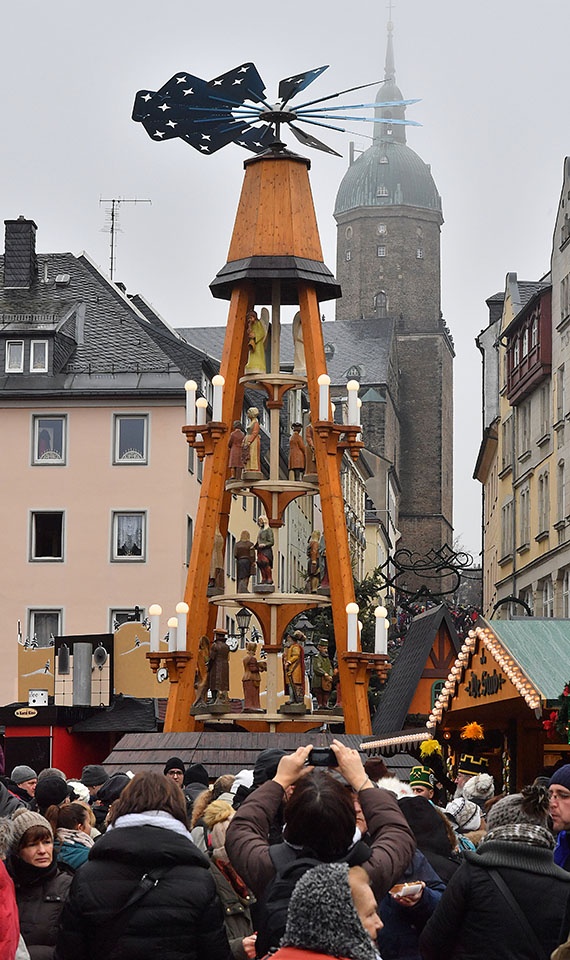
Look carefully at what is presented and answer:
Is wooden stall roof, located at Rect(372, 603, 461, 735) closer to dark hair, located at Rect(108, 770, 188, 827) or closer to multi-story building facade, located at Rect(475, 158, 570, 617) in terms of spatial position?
multi-story building facade, located at Rect(475, 158, 570, 617)

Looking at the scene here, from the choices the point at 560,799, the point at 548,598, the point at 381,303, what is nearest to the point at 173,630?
the point at 560,799

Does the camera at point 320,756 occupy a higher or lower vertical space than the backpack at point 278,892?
higher

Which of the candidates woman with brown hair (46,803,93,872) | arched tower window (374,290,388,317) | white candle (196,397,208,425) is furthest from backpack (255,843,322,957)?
arched tower window (374,290,388,317)

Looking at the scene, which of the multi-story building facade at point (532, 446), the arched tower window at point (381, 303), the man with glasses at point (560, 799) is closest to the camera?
the man with glasses at point (560, 799)

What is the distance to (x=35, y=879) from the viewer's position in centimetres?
861

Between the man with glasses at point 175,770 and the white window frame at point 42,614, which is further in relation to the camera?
the white window frame at point 42,614

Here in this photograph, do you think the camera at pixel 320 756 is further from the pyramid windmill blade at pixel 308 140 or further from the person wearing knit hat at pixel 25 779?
the pyramid windmill blade at pixel 308 140

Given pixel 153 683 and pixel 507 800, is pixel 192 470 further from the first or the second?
pixel 507 800

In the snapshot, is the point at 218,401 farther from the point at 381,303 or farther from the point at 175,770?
the point at 381,303

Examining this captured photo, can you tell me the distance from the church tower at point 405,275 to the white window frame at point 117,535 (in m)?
90.3

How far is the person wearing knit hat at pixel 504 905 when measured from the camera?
702 centimetres

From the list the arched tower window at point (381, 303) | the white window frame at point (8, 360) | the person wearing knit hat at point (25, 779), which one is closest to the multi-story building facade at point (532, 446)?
the white window frame at point (8, 360)

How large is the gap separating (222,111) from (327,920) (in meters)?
20.0

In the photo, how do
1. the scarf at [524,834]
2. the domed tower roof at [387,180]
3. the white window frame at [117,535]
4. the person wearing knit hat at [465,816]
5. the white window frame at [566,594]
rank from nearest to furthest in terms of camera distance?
the scarf at [524,834]
the person wearing knit hat at [465,816]
the white window frame at [566,594]
the white window frame at [117,535]
the domed tower roof at [387,180]
